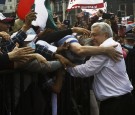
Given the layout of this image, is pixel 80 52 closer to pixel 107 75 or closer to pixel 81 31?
pixel 107 75

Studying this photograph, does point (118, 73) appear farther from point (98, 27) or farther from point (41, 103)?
point (41, 103)

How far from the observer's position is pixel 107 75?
4.92 meters

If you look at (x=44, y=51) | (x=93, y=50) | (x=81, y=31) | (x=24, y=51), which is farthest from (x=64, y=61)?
(x=24, y=51)

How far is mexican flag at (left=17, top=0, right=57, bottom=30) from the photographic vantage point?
5.66m

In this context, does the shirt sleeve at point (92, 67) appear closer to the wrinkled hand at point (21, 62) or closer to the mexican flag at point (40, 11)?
the wrinkled hand at point (21, 62)

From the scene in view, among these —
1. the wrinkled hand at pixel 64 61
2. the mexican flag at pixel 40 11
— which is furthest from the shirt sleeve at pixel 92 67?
the mexican flag at pixel 40 11

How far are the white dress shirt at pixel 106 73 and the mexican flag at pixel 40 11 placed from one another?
3.37 ft

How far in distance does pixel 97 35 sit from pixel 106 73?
1.60 feet

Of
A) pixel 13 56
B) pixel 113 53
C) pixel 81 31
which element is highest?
pixel 81 31

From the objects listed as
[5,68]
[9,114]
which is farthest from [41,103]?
[5,68]

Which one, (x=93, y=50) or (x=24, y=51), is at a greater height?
(x=24, y=51)

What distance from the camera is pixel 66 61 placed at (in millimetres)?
4883

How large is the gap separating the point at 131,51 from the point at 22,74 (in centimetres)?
319

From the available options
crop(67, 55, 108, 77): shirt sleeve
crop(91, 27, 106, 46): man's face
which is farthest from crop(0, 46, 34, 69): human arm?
crop(91, 27, 106, 46): man's face
